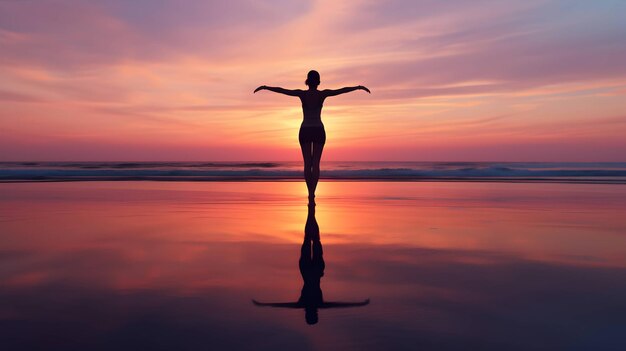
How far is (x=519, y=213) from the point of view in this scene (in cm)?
912

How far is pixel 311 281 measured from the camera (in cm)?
400

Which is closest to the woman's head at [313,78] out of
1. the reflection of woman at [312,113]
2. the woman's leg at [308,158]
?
the reflection of woman at [312,113]

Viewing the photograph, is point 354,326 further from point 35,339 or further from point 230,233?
point 230,233

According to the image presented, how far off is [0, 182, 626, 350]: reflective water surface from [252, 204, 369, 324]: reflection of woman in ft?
0.06

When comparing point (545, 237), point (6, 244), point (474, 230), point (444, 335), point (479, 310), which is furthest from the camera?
point (474, 230)

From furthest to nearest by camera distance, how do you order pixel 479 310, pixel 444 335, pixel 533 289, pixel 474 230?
pixel 474 230 → pixel 533 289 → pixel 479 310 → pixel 444 335

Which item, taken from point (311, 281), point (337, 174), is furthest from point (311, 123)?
point (337, 174)

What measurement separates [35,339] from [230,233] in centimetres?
406

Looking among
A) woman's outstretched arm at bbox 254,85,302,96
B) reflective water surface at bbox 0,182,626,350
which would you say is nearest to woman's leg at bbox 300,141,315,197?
woman's outstretched arm at bbox 254,85,302,96

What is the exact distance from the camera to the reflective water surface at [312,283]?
2715 mm

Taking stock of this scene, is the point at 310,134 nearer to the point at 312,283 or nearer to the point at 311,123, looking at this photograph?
the point at 311,123

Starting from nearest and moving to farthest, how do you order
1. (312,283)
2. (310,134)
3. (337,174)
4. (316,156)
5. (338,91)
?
1. (312,283)
2. (338,91)
3. (310,134)
4. (316,156)
5. (337,174)

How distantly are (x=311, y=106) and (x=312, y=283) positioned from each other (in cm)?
511

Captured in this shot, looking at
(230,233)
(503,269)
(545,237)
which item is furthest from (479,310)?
(230,233)
